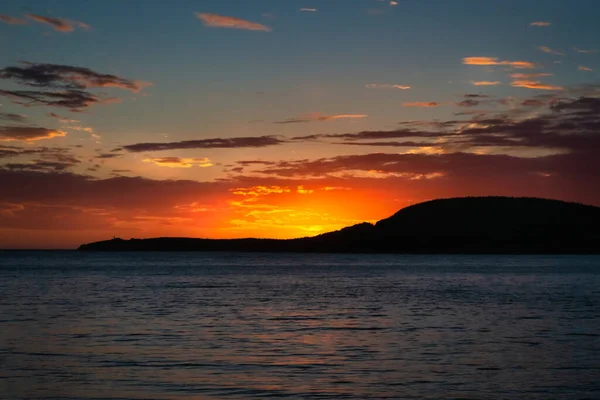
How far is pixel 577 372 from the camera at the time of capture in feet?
76.1

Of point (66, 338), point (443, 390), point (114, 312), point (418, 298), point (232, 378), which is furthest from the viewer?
point (418, 298)

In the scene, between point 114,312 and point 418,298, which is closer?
point 114,312

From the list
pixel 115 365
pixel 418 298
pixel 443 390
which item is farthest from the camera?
pixel 418 298

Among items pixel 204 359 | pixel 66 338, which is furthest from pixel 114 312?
pixel 204 359

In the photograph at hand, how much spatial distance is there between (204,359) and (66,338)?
882 centimetres

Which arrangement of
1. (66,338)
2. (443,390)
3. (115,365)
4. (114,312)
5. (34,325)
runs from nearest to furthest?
(443,390) → (115,365) → (66,338) → (34,325) → (114,312)

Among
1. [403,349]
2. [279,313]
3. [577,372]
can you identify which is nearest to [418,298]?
[279,313]

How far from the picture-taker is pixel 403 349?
92.0ft

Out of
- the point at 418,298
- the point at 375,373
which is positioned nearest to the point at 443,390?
the point at 375,373

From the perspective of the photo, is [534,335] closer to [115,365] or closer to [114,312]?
[115,365]

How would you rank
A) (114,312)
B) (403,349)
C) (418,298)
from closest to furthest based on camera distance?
(403,349), (114,312), (418,298)

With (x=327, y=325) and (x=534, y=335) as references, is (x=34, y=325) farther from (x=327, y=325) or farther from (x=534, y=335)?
(x=534, y=335)

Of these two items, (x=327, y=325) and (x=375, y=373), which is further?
(x=327, y=325)

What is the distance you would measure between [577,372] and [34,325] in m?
26.0
